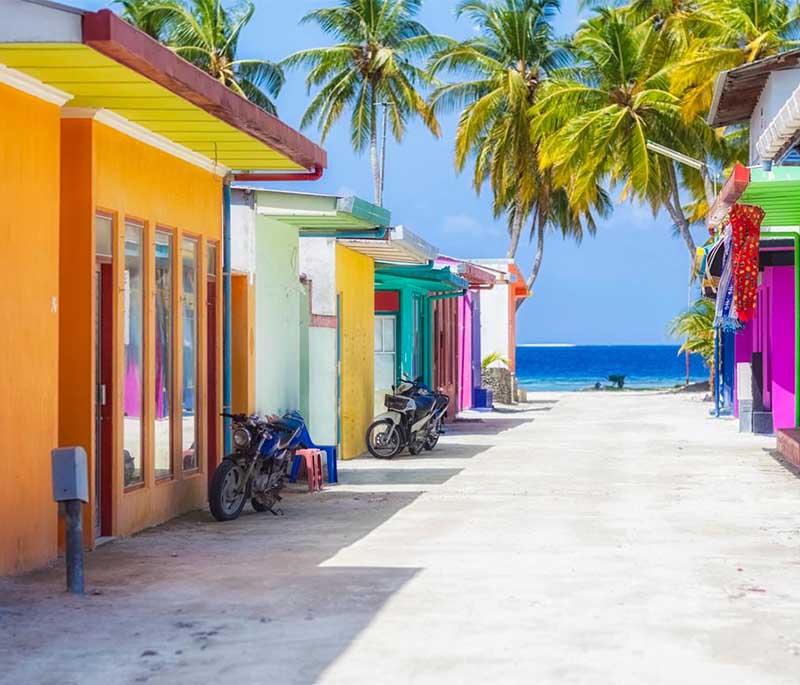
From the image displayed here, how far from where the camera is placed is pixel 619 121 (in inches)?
1551

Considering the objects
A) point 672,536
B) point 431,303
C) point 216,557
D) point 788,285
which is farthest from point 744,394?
point 216,557

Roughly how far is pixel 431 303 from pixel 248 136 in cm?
1728

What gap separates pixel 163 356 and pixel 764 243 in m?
12.1

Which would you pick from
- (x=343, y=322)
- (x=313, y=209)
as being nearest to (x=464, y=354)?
(x=343, y=322)

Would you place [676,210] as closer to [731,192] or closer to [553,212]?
[553,212]

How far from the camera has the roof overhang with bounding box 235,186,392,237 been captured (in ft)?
49.9

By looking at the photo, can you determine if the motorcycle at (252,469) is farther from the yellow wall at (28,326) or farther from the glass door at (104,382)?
the yellow wall at (28,326)

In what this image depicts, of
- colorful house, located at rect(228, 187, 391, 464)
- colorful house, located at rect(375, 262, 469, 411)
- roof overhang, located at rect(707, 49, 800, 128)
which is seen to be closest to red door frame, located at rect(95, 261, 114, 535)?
colorful house, located at rect(228, 187, 391, 464)

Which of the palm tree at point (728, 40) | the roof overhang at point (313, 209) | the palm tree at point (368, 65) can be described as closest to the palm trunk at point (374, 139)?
the palm tree at point (368, 65)

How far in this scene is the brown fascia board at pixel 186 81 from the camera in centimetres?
783

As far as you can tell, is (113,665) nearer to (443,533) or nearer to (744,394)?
(443,533)

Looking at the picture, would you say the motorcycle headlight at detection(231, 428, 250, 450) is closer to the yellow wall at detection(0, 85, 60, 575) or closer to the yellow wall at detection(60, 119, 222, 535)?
the yellow wall at detection(60, 119, 222, 535)

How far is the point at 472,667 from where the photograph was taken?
6.55 m

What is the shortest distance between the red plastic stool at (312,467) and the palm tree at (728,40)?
877 inches
